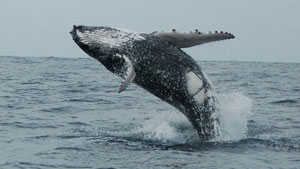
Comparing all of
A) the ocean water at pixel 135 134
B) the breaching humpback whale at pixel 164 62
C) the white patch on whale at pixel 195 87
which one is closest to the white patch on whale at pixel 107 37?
the breaching humpback whale at pixel 164 62

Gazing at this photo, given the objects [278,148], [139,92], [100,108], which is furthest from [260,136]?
[139,92]

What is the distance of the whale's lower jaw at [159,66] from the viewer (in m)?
10.2

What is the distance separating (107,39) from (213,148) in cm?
290

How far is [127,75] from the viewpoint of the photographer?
941 cm

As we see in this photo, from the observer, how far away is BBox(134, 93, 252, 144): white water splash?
36.5 ft

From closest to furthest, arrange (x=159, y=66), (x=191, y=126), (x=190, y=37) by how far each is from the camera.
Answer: (x=159, y=66) → (x=190, y=37) → (x=191, y=126)

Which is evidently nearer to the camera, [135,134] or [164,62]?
[164,62]

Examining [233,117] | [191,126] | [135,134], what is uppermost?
[233,117]

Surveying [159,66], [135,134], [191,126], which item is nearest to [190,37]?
[159,66]

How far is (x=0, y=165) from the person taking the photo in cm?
886

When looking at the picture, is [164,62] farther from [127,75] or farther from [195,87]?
[127,75]

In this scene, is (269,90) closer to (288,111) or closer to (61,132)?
(288,111)

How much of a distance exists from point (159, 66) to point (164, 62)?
0.41ft

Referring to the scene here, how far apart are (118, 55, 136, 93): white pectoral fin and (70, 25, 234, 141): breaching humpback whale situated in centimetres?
5
